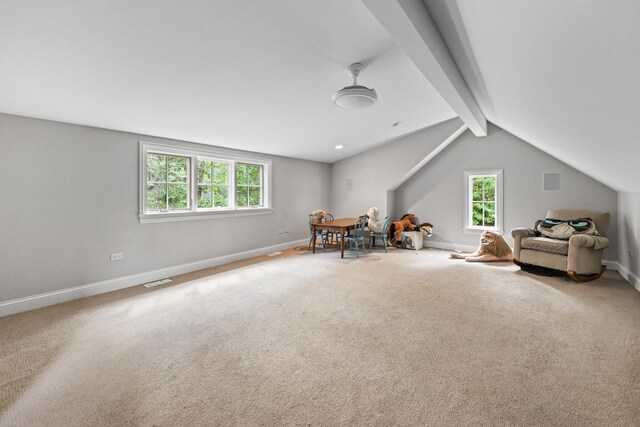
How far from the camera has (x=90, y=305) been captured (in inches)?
120

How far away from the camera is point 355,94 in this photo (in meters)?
2.85

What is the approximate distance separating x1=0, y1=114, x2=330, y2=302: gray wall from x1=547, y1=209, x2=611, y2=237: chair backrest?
590cm

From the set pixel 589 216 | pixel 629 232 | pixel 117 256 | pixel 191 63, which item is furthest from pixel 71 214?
pixel 629 232

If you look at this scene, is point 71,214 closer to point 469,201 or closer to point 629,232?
point 469,201

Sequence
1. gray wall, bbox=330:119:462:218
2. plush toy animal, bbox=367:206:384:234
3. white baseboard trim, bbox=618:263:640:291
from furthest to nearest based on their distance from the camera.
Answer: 1. plush toy animal, bbox=367:206:384:234
2. gray wall, bbox=330:119:462:218
3. white baseboard trim, bbox=618:263:640:291

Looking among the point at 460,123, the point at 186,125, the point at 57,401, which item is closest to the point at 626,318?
the point at 460,123

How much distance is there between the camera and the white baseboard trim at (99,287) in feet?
9.36

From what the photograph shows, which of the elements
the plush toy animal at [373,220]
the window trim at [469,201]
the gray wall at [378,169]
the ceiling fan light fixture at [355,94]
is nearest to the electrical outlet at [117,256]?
the ceiling fan light fixture at [355,94]

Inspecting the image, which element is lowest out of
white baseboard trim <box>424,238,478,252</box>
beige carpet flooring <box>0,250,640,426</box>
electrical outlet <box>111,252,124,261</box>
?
beige carpet flooring <box>0,250,640,426</box>

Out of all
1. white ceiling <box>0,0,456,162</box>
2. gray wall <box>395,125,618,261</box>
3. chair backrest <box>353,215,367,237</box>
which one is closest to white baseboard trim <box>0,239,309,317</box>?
white ceiling <box>0,0,456,162</box>

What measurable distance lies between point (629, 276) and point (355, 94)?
443cm

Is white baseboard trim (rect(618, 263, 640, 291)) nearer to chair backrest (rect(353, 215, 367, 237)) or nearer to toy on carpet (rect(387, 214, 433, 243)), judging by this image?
toy on carpet (rect(387, 214, 433, 243))

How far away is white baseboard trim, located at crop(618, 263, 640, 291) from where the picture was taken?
3438 mm

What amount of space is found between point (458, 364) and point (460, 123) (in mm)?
4802
